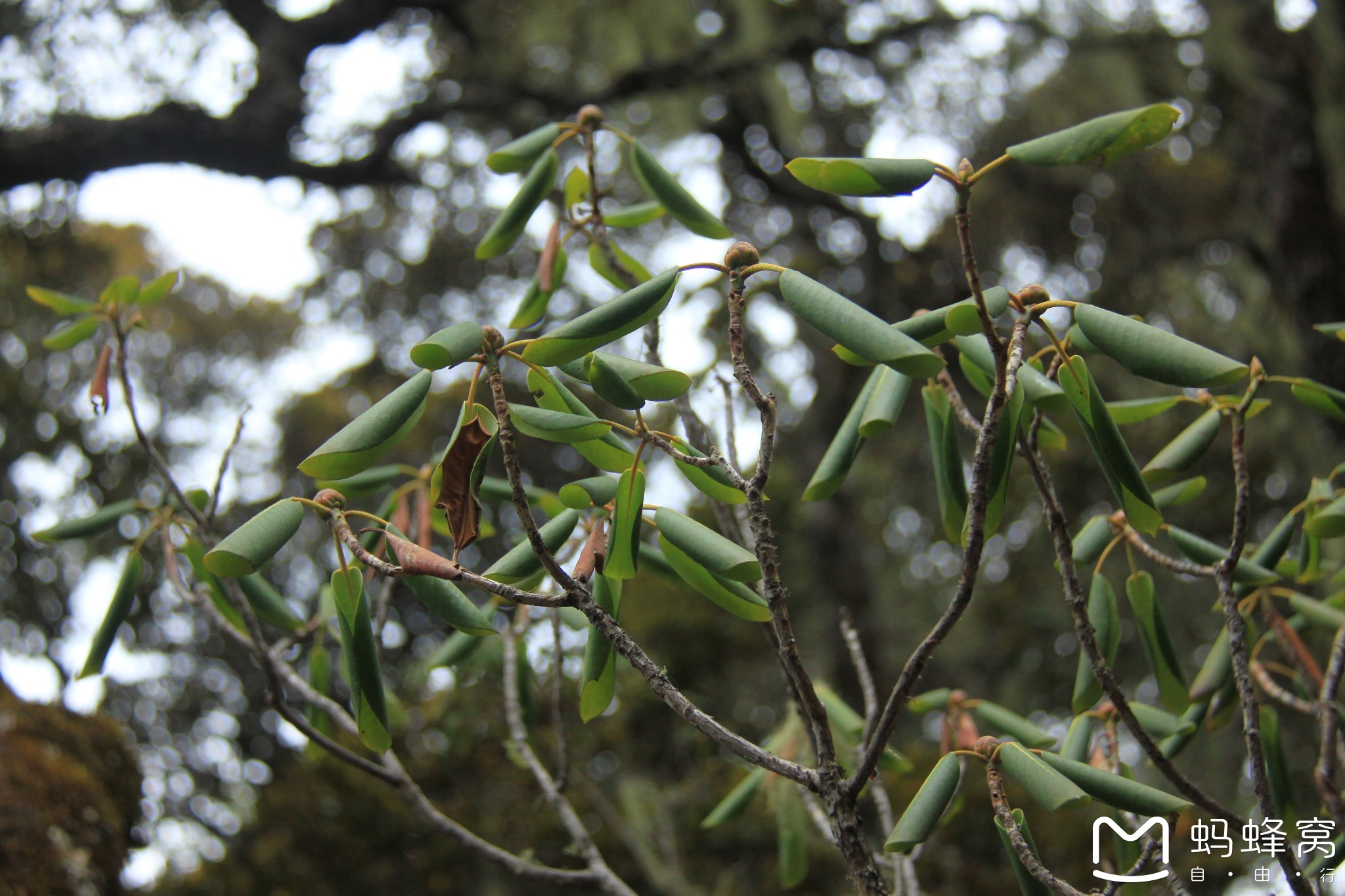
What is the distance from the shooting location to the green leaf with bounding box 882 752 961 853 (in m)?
0.65

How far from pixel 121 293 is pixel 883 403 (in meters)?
0.91

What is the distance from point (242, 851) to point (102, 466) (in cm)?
322

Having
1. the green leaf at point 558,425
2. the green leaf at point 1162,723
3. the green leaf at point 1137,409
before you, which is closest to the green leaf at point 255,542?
the green leaf at point 558,425

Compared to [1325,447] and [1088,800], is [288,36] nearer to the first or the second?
[1325,447]

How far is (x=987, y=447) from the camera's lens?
24.4 inches

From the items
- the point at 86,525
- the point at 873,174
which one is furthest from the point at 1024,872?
the point at 86,525

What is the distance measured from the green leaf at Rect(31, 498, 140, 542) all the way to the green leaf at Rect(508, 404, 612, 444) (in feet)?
2.16

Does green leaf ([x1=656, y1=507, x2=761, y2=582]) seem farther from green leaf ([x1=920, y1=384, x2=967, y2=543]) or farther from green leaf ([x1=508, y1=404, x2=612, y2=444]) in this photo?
green leaf ([x1=920, y1=384, x2=967, y2=543])

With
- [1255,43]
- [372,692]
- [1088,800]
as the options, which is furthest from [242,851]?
[1255,43]

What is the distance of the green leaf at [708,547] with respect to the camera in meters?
0.67

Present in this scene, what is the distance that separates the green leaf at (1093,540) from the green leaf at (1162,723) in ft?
0.55

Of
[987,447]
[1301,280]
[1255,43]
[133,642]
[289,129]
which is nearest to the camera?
[987,447]

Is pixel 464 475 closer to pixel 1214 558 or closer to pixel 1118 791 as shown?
pixel 1118 791

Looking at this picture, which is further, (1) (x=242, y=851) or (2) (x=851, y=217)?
(2) (x=851, y=217)
